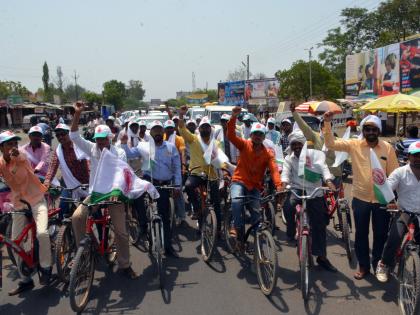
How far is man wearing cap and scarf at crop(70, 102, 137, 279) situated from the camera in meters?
4.85

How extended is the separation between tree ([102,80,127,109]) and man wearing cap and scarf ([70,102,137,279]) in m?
81.9

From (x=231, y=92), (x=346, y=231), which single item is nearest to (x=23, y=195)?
(x=346, y=231)

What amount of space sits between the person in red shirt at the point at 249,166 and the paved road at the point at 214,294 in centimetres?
68

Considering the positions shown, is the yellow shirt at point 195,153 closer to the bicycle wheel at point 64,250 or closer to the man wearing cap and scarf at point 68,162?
the man wearing cap and scarf at point 68,162

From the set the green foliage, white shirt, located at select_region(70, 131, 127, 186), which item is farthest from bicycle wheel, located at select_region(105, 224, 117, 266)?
the green foliage

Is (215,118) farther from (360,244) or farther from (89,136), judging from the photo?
(360,244)

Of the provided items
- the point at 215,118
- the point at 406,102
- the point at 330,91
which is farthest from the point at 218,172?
the point at 330,91

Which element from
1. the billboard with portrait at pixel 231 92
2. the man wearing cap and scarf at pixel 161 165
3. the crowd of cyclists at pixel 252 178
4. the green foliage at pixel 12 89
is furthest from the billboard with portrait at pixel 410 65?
the green foliage at pixel 12 89

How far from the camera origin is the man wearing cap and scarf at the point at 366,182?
466cm

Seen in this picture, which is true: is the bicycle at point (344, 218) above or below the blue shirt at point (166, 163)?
below

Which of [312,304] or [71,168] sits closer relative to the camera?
[312,304]

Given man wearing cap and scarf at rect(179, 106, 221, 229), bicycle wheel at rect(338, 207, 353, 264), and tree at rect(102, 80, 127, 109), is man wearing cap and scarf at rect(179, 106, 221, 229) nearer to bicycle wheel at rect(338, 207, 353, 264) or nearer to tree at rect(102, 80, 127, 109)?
bicycle wheel at rect(338, 207, 353, 264)

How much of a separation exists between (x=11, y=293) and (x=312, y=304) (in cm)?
342

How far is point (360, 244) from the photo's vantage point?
490cm
